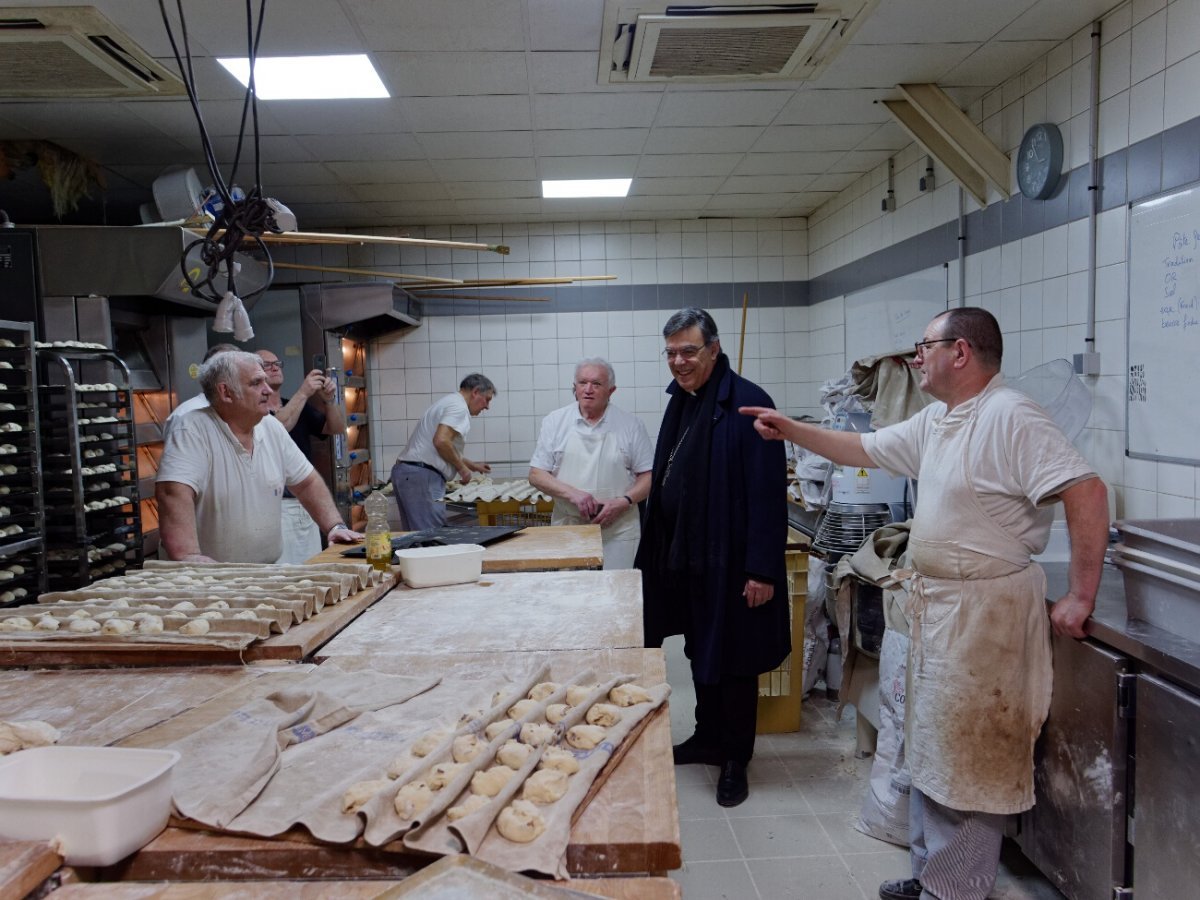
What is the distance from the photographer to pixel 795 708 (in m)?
3.52

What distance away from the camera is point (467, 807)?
1.13 meters

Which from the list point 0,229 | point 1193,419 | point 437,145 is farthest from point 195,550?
point 1193,419

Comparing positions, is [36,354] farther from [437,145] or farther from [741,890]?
[741,890]

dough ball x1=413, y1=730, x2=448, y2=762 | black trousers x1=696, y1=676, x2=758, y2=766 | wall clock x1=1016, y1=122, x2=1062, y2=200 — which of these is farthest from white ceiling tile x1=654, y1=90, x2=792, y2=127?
dough ball x1=413, y1=730, x2=448, y2=762

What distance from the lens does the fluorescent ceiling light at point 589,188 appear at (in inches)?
216

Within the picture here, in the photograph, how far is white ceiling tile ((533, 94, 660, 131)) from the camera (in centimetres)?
389

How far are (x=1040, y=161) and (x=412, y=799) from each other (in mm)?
3460

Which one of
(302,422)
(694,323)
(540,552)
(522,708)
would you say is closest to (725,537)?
(540,552)

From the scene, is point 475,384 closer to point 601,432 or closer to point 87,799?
point 601,432

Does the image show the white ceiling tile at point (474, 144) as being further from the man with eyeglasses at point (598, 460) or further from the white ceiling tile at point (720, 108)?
the man with eyeglasses at point (598, 460)

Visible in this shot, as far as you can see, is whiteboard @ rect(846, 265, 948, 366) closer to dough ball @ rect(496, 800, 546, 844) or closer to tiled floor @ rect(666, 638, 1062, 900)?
tiled floor @ rect(666, 638, 1062, 900)

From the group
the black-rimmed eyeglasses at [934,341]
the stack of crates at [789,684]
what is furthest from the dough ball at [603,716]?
the stack of crates at [789,684]

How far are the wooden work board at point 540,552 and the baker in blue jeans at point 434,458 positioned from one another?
2.35 meters

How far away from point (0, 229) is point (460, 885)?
4439 mm
